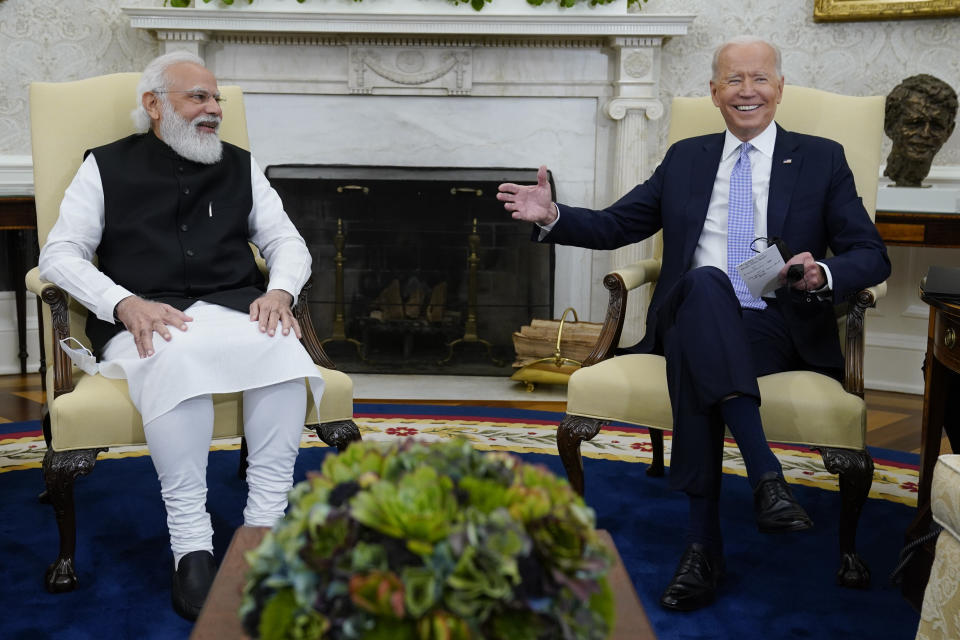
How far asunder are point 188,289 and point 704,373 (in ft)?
4.04

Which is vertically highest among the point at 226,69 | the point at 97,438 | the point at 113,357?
the point at 226,69

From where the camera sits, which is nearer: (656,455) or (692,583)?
(692,583)

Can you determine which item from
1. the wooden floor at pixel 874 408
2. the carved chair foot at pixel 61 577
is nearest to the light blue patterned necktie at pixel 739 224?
the wooden floor at pixel 874 408

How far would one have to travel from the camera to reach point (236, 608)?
121cm

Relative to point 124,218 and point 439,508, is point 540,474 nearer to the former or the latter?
point 439,508

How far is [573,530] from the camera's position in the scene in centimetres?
91

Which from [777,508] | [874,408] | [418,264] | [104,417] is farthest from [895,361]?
[104,417]

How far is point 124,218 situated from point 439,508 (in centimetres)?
169

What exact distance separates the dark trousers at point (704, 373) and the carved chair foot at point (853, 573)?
1.31 ft

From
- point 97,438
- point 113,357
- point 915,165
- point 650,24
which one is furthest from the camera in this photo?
point 650,24

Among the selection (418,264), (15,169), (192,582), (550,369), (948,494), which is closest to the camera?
(948,494)

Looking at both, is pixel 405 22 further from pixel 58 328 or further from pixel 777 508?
pixel 777 508

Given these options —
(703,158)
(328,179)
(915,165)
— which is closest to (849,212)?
(703,158)

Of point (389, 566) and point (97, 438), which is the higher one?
point (389, 566)
